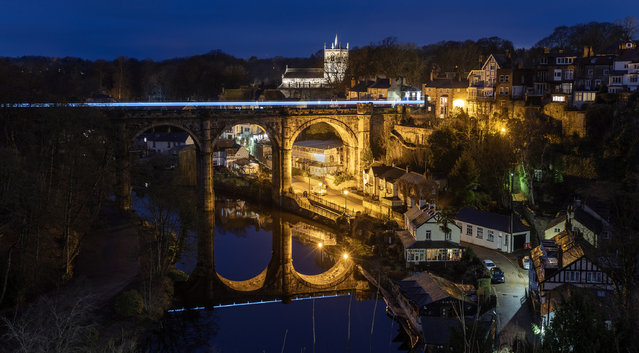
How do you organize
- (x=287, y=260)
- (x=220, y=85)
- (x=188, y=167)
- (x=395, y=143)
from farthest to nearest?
1. (x=220, y=85)
2. (x=188, y=167)
3. (x=395, y=143)
4. (x=287, y=260)

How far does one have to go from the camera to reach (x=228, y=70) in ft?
308

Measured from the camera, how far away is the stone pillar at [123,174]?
37531 millimetres

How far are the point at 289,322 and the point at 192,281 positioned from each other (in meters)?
6.16

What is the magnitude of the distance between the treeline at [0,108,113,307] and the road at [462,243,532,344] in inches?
683

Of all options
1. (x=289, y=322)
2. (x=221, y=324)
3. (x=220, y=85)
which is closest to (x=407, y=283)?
(x=289, y=322)

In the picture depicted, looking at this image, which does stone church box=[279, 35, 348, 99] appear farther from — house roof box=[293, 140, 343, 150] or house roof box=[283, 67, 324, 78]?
house roof box=[293, 140, 343, 150]

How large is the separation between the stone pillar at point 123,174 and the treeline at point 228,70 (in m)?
4.97

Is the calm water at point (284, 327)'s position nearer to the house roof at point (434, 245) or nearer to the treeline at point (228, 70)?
the house roof at point (434, 245)

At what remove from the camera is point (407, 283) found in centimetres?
2361

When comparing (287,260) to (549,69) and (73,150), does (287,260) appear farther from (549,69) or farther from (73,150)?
(549,69)

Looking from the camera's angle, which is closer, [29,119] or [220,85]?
[29,119]

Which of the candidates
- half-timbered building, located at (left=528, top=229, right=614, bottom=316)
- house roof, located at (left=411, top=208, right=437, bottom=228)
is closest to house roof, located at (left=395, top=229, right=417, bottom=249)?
house roof, located at (left=411, top=208, right=437, bottom=228)

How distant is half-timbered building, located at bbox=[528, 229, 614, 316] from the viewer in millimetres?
20547

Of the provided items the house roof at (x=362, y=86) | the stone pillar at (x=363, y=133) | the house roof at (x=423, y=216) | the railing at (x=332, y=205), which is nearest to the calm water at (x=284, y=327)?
the house roof at (x=423, y=216)
